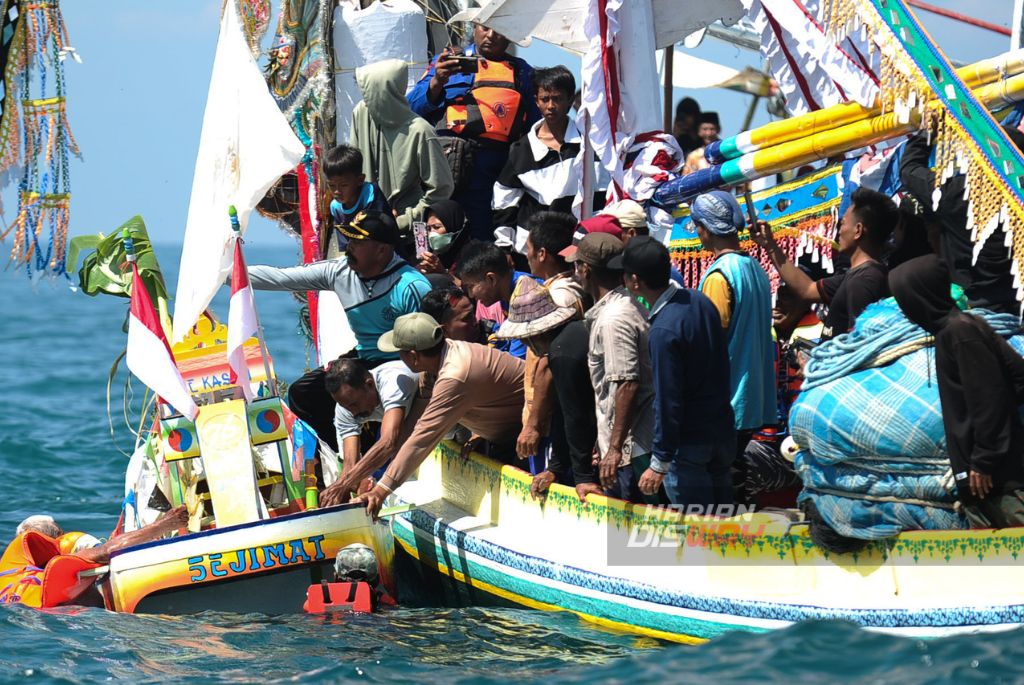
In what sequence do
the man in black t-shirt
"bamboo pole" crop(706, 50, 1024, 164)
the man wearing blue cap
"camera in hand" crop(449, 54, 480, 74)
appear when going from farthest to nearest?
"camera in hand" crop(449, 54, 480, 74), "bamboo pole" crop(706, 50, 1024, 164), the man wearing blue cap, the man in black t-shirt

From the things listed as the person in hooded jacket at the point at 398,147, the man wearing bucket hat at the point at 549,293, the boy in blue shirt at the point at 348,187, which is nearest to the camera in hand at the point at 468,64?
the person in hooded jacket at the point at 398,147

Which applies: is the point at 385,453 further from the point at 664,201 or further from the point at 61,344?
the point at 61,344

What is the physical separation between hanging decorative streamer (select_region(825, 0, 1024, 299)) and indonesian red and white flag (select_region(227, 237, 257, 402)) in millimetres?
3416

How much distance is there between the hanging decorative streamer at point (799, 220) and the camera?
28.1ft

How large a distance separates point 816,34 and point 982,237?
93.5 inches

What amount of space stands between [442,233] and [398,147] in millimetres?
752

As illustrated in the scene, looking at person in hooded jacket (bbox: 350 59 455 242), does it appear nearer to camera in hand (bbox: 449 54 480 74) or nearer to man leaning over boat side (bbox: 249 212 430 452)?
camera in hand (bbox: 449 54 480 74)

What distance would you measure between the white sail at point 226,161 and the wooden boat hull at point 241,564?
137cm

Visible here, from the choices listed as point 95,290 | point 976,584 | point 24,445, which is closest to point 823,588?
point 976,584

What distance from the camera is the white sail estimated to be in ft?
29.0

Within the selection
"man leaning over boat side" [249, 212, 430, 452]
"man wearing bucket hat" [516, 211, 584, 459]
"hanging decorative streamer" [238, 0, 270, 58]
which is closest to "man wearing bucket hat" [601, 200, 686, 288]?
"man wearing bucket hat" [516, 211, 584, 459]

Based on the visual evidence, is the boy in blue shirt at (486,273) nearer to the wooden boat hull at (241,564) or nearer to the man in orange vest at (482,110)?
the wooden boat hull at (241,564)

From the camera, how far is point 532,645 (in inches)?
302

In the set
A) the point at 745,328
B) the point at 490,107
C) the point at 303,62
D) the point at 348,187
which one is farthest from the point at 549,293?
the point at 303,62
